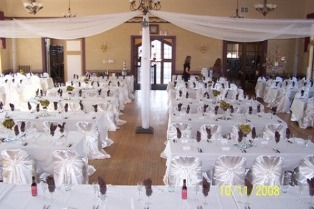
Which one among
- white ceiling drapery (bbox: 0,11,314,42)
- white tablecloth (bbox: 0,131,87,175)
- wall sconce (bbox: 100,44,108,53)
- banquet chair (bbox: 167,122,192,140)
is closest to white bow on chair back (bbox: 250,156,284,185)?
banquet chair (bbox: 167,122,192,140)

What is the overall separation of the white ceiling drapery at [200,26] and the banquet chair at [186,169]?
3.43 m

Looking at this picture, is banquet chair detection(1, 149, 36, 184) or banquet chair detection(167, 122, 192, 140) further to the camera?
banquet chair detection(167, 122, 192, 140)

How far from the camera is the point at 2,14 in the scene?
781 inches

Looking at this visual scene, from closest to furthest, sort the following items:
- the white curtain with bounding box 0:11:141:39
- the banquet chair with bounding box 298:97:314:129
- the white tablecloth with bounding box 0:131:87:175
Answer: the white tablecloth with bounding box 0:131:87:175 → the white curtain with bounding box 0:11:141:39 → the banquet chair with bounding box 298:97:314:129

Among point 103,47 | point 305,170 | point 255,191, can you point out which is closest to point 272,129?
point 305,170

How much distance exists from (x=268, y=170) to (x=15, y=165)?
13.7ft

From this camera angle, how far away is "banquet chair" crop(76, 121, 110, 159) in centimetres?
881

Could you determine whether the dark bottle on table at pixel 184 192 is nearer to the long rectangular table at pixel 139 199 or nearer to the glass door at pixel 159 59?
the long rectangular table at pixel 139 199

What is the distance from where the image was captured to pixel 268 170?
619cm

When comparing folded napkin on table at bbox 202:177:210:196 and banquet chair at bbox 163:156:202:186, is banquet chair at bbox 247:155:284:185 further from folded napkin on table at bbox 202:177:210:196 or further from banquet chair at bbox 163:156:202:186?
folded napkin on table at bbox 202:177:210:196

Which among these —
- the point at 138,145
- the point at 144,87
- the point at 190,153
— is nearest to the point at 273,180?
the point at 190,153

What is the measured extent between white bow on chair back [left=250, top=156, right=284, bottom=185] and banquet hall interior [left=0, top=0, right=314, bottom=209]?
2cm

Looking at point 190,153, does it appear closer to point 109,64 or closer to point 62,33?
point 62,33

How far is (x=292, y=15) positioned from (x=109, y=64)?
412 inches
